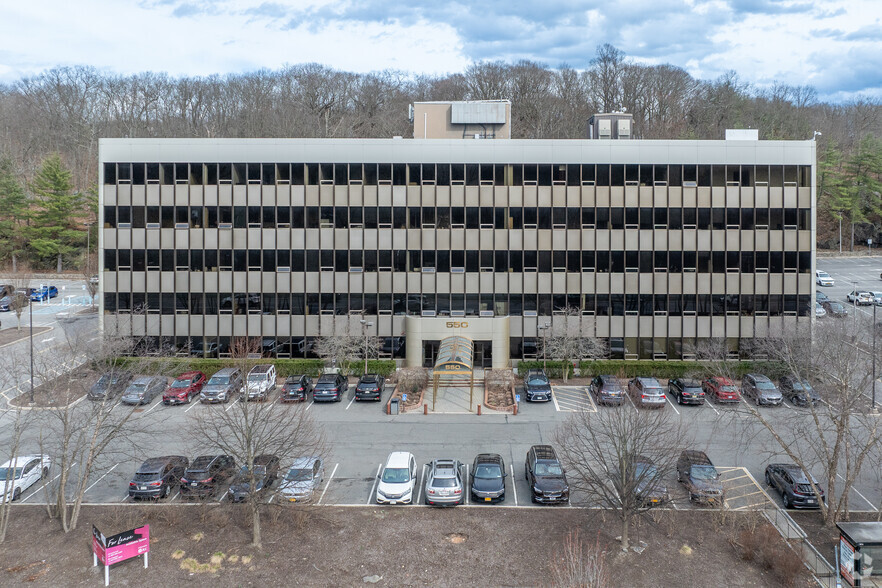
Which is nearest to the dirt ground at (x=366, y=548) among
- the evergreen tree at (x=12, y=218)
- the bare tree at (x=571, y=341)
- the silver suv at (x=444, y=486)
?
the silver suv at (x=444, y=486)

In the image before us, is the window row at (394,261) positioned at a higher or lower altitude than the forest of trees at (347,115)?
lower

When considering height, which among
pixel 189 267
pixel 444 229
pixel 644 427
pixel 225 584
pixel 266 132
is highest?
pixel 266 132

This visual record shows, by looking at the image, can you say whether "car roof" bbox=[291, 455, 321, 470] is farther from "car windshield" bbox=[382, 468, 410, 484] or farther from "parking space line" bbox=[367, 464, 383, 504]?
"car windshield" bbox=[382, 468, 410, 484]

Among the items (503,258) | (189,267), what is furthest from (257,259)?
(503,258)

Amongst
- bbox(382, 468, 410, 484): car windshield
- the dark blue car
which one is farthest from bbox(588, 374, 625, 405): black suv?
the dark blue car

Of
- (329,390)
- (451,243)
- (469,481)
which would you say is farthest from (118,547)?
(451,243)

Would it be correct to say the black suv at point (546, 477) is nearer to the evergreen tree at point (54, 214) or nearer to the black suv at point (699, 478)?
the black suv at point (699, 478)

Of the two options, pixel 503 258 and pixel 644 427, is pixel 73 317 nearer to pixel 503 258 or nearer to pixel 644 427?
pixel 503 258
